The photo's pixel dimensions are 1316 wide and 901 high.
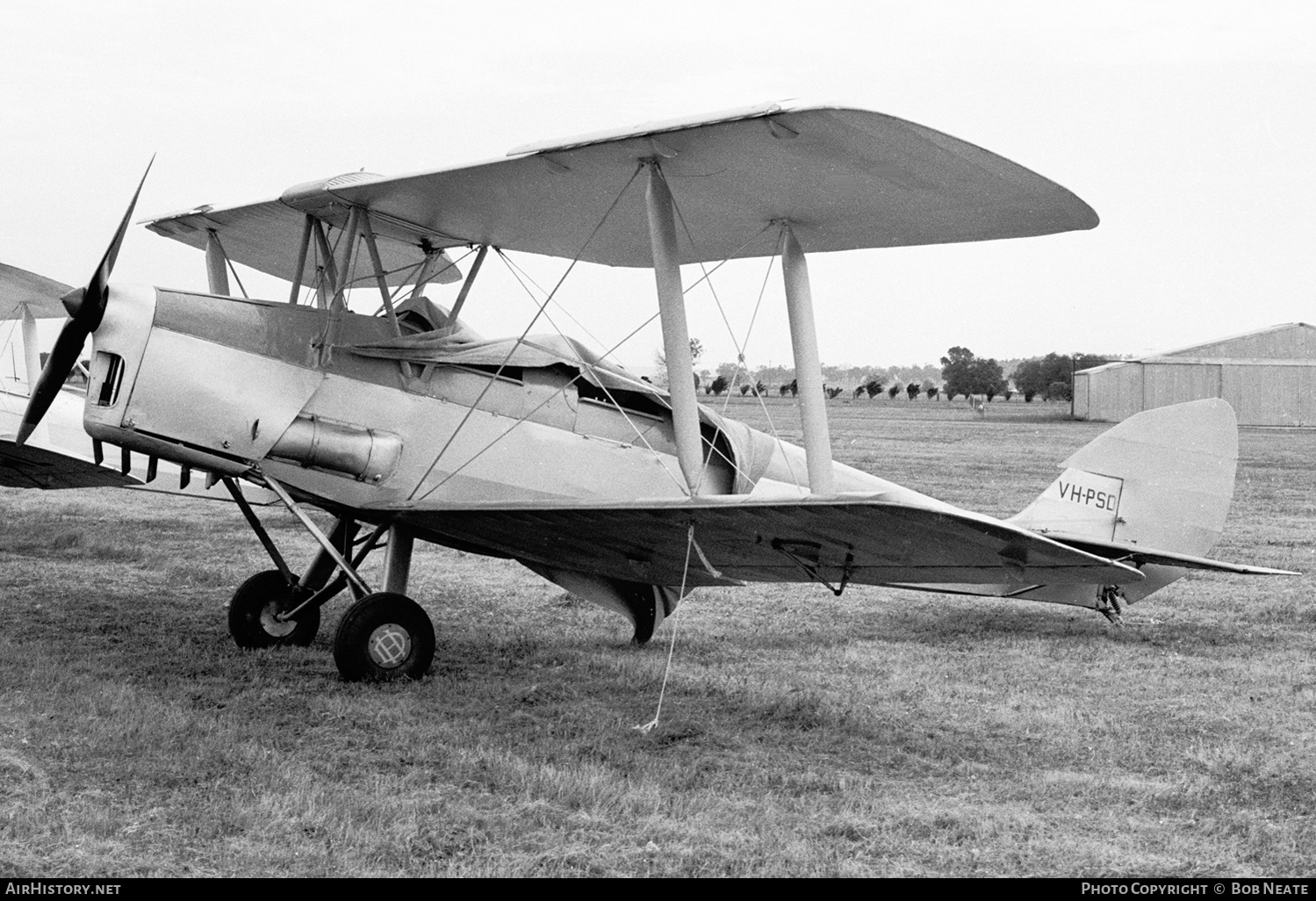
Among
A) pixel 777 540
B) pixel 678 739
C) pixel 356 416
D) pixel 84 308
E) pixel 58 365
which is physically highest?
pixel 84 308

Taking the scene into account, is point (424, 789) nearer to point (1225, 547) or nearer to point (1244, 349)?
point (1225, 547)

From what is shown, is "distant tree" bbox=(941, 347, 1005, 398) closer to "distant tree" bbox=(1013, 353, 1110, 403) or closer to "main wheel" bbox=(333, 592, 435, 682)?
"distant tree" bbox=(1013, 353, 1110, 403)

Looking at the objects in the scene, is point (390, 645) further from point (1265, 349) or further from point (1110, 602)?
point (1265, 349)

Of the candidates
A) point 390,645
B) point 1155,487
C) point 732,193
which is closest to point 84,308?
point 390,645

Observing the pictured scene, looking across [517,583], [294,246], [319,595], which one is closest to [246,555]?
[517,583]

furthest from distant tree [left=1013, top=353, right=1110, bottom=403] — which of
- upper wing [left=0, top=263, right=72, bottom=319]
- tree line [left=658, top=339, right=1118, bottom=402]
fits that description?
upper wing [left=0, top=263, right=72, bottom=319]

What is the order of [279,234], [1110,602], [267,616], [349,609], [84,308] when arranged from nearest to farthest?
[84,308], [349,609], [267,616], [1110,602], [279,234]

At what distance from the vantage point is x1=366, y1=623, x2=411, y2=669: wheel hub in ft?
18.7

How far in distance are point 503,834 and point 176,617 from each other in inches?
173

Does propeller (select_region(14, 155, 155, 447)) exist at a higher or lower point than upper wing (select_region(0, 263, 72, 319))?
lower

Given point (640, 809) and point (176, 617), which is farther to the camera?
point (176, 617)

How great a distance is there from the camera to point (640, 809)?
404cm

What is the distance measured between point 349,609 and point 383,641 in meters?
0.63

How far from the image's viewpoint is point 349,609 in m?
6.29
